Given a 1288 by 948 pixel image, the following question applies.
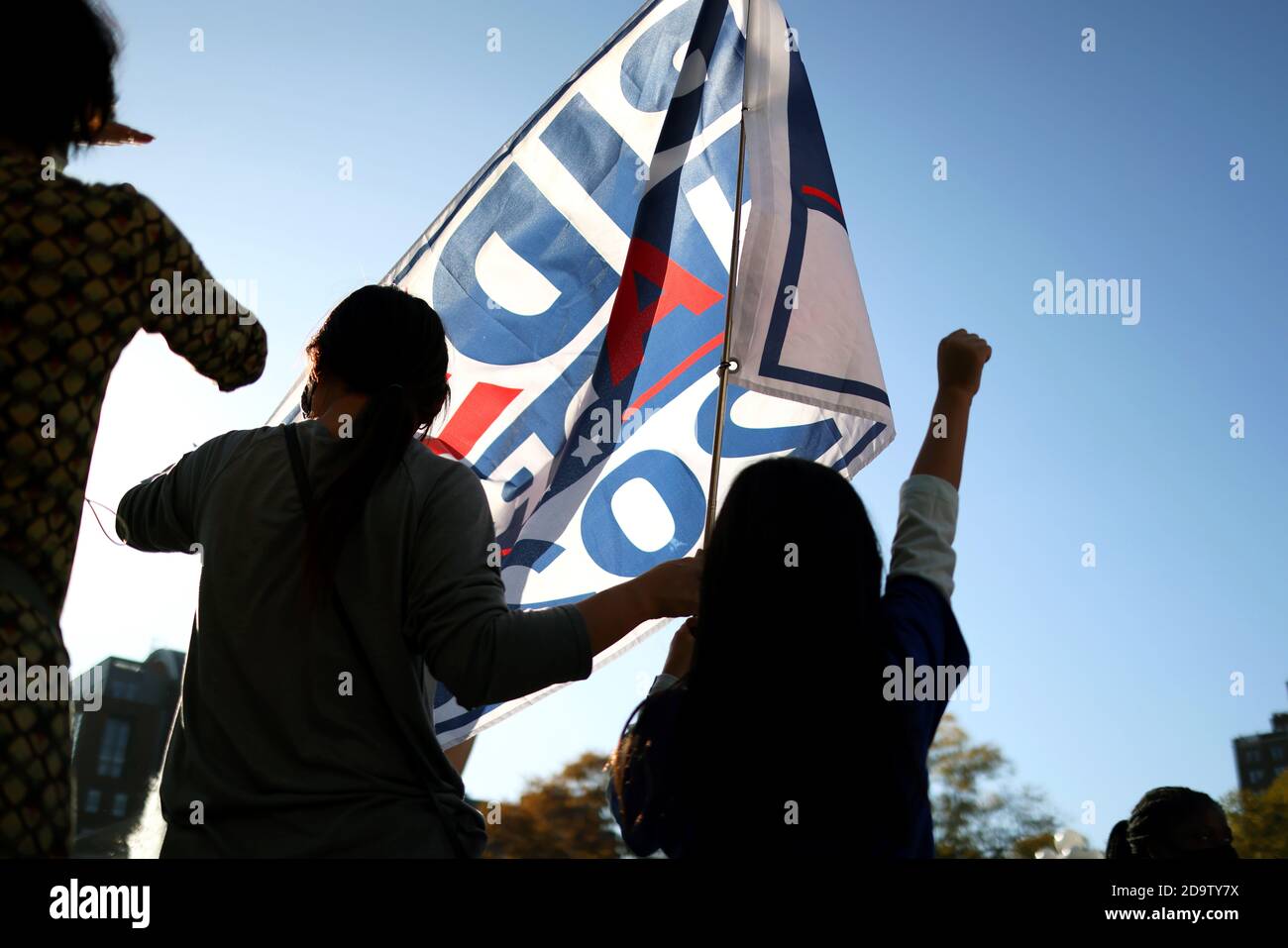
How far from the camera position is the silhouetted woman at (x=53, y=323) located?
5.46 feet

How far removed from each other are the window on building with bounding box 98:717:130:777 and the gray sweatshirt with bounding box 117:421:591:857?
197 feet

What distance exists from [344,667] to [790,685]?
0.77 metres

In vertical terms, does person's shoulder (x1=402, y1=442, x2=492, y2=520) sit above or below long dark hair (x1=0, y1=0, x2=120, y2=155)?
below

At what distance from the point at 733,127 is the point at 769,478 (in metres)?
2.72

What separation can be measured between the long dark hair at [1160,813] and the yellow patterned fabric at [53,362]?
3665 millimetres

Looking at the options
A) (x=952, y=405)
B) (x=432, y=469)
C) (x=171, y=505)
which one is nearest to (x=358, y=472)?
(x=432, y=469)

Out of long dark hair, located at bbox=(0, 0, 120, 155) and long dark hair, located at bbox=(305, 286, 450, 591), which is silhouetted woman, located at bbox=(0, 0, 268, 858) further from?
long dark hair, located at bbox=(305, 286, 450, 591)

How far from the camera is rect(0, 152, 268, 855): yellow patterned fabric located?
167 centimetres

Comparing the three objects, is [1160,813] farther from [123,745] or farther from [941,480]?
[123,745]

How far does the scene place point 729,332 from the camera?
12.9 ft

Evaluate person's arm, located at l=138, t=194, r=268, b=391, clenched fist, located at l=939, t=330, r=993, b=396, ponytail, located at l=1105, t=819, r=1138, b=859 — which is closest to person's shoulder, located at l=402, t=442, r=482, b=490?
person's arm, located at l=138, t=194, r=268, b=391
